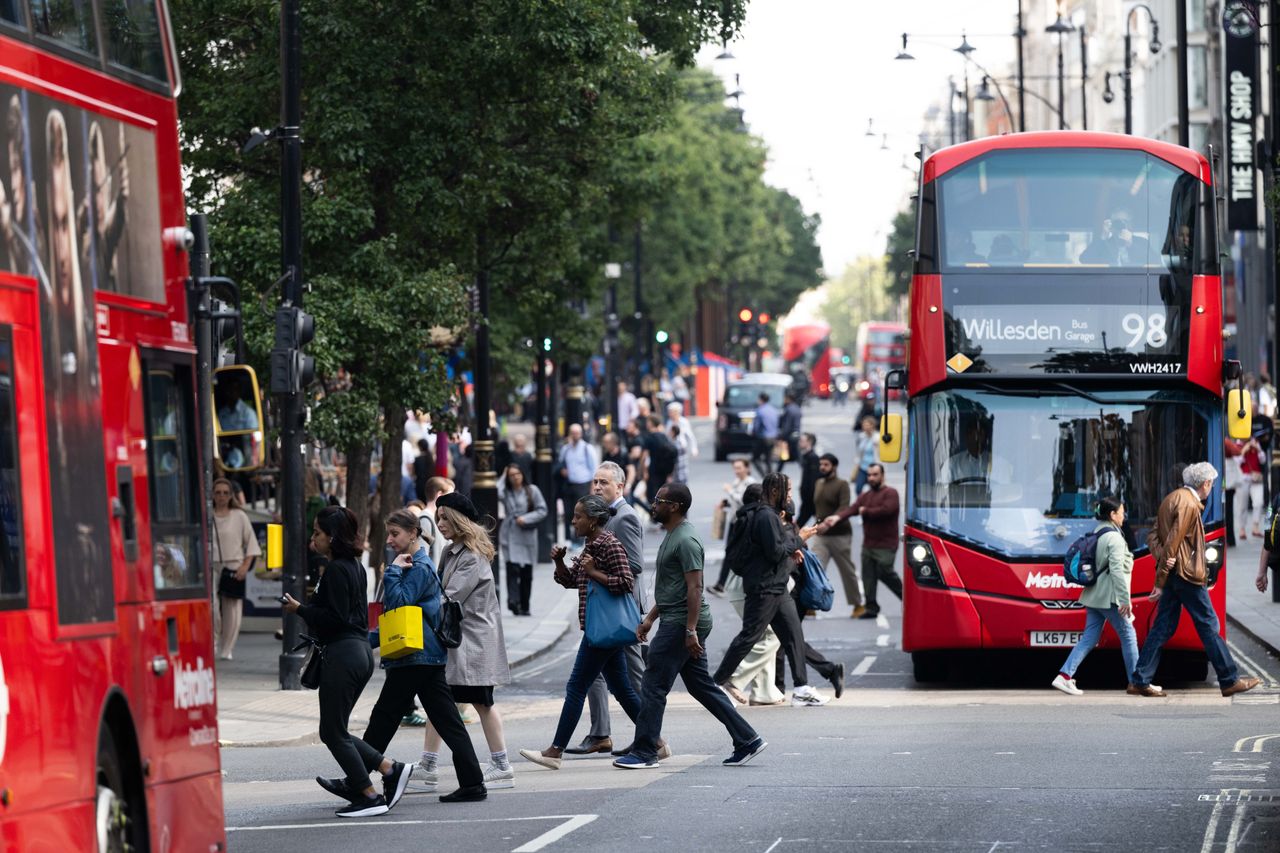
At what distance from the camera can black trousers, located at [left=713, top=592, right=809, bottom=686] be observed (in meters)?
15.9

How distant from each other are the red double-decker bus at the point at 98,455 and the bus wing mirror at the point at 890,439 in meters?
9.97

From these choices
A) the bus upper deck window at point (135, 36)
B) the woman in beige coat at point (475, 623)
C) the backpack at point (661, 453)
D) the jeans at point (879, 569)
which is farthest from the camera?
the backpack at point (661, 453)

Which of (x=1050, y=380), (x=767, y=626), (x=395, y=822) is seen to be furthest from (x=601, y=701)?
(x=1050, y=380)

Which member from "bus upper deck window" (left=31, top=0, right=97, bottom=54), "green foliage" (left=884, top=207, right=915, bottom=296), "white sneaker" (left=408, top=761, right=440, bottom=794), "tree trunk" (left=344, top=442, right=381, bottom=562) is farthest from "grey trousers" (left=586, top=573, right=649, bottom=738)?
"green foliage" (left=884, top=207, right=915, bottom=296)

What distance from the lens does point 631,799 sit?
12.0 metres

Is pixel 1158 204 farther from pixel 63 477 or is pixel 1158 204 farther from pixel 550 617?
pixel 63 477

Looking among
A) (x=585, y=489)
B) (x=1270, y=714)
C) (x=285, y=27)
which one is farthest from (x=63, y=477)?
(x=585, y=489)

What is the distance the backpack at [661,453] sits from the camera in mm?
36125

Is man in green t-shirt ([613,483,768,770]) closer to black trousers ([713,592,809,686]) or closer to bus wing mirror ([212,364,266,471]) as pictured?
black trousers ([713,592,809,686])

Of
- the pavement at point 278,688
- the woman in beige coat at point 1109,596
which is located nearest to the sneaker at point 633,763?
the pavement at point 278,688

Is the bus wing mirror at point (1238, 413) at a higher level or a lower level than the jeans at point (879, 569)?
higher

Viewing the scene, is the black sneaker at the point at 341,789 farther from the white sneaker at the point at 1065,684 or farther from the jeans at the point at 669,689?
the white sneaker at the point at 1065,684

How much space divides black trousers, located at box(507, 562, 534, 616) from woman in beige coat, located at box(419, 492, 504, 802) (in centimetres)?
1211

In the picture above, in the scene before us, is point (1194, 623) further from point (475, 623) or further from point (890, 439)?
point (475, 623)
